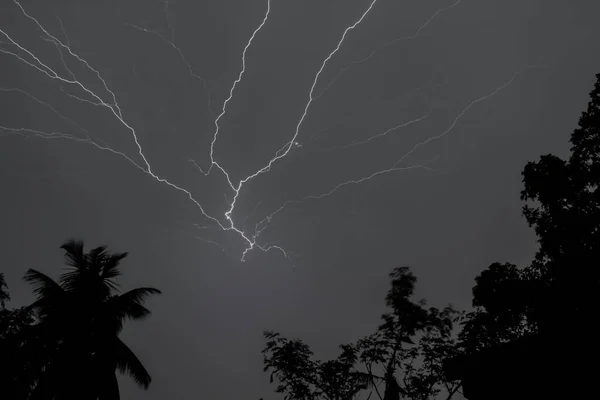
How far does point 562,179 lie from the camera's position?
7.07 metres

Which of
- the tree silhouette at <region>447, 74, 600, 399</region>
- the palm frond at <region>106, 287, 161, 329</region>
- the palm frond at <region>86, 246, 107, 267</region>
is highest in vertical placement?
the palm frond at <region>86, 246, 107, 267</region>

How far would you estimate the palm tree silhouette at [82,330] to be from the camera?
9.37 metres

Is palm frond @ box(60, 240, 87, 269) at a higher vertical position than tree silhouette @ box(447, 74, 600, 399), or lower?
higher

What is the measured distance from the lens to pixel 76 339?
32.2ft

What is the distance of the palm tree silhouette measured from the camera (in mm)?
9367

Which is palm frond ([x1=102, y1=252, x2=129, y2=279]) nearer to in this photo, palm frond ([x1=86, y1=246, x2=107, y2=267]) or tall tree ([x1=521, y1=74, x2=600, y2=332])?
palm frond ([x1=86, y1=246, x2=107, y2=267])

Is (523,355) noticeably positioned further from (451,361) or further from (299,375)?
(299,375)

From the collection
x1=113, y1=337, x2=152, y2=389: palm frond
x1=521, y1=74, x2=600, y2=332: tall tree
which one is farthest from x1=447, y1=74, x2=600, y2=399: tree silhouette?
x1=113, y1=337, x2=152, y2=389: palm frond

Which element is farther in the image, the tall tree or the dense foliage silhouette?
the dense foliage silhouette

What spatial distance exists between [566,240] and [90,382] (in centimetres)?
1152

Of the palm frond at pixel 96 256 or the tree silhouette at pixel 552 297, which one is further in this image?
the palm frond at pixel 96 256

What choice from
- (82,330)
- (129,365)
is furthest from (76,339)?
(129,365)

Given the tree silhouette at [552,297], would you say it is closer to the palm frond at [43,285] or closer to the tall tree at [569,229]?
the tall tree at [569,229]

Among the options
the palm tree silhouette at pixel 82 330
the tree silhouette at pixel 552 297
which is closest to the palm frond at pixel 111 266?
the palm tree silhouette at pixel 82 330
